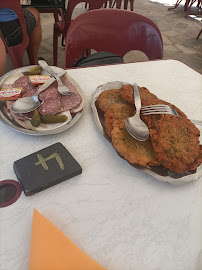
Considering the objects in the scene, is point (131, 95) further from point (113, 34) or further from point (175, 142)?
point (113, 34)

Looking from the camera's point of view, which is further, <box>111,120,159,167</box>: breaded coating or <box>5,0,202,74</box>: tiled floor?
<box>5,0,202,74</box>: tiled floor

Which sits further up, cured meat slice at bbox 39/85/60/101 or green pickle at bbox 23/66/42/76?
green pickle at bbox 23/66/42/76

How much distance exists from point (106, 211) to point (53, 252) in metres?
0.15

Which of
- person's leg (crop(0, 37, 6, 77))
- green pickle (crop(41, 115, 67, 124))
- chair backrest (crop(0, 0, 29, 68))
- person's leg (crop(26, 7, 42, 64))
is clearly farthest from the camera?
person's leg (crop(26, 7, 42, 64))

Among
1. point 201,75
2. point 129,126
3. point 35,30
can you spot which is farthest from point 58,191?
point 35,30

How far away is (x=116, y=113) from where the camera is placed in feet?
2.47

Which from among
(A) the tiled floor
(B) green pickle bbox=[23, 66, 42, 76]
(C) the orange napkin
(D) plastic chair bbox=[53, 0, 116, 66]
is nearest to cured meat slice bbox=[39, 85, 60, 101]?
(B) green pickle bbox=[23, 66, 42, 76]

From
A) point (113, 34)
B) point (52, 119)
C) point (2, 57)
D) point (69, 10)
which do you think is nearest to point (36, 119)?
point (52, 119)

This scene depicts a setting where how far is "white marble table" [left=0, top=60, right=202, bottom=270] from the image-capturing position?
51cm

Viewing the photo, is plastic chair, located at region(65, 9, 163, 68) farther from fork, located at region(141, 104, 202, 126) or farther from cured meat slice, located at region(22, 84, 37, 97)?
fork, located at region(141, 104, 202, 126)

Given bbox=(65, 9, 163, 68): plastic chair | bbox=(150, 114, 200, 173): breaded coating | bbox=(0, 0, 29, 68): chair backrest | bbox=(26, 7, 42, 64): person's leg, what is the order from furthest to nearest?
bbox=(26, 7, 42, 64): person's leg < bbox=(0, 0, 29, 68): chair backrest < bbox=(65, 9, 163, 68): plastic chair < bbox=(150, 114, 200, 173): breaded coating

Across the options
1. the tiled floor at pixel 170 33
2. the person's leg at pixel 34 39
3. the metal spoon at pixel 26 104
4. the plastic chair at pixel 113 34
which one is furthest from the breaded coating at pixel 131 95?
the tiled floor at pixel 170 33

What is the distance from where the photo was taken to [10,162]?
65 cm

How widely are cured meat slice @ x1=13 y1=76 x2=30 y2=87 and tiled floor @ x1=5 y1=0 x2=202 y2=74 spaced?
73.6 inches
